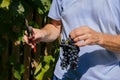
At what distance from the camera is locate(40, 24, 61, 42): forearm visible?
7.85ft

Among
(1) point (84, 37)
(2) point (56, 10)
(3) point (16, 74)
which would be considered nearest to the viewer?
(1) point (84, 37)

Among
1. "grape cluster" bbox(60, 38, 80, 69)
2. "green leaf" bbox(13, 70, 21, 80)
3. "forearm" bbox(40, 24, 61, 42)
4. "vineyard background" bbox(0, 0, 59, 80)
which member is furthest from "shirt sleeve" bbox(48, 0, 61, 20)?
"green leaf" bbox(13, 70, 21, 80)

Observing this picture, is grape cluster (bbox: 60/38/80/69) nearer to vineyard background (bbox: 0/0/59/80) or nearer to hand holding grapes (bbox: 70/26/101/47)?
hand holding grapes (bbox: 70/26/101/47)

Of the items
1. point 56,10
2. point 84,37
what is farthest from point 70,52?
point 56,10

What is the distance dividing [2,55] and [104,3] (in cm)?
150

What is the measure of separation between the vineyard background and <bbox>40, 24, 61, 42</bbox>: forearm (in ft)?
1.70

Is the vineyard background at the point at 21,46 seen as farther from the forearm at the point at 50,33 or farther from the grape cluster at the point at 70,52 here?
the grape cluster at the point at 70,52

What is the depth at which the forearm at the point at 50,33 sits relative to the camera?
7.85 feet


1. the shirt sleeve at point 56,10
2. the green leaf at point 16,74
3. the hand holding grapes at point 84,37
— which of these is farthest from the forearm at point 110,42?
the green leaf at point 16,74

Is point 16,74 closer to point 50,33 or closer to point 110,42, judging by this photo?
point 50,33

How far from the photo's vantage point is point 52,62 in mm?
3580

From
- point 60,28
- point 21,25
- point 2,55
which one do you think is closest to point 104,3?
point 60,28

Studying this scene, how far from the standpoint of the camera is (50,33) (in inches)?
A: 96.6

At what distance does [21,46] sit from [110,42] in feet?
5.31
